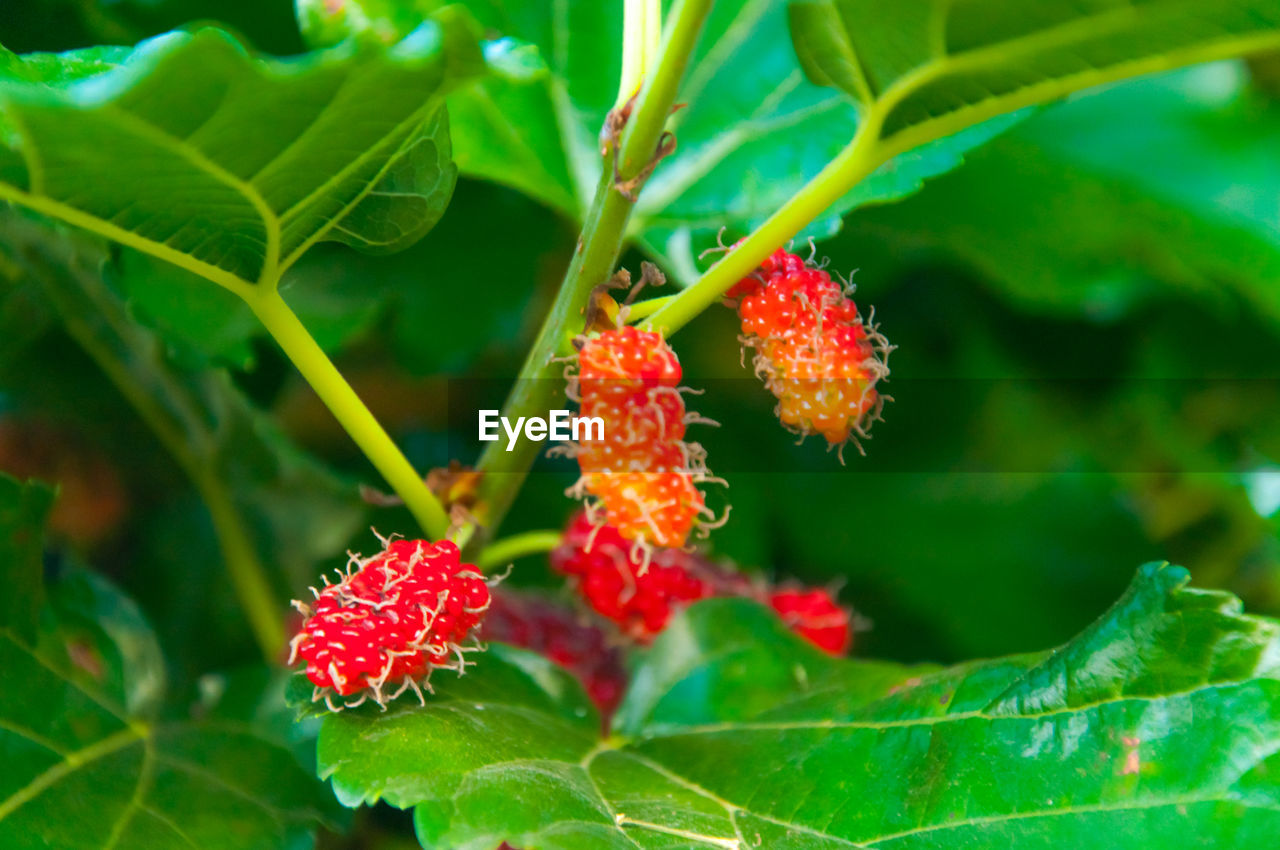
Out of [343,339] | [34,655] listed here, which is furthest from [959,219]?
[34,655]

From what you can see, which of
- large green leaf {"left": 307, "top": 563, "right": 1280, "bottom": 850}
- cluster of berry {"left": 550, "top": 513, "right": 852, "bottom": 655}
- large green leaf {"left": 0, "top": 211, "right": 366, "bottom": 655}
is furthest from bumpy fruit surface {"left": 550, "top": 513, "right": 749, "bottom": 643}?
large green leaf {"left": 0, "top": 211, "right": 366, "bottom": 655}

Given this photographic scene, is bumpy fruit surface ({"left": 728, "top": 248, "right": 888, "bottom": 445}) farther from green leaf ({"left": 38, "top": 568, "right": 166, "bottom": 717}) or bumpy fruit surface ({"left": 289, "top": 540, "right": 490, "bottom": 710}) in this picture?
green leaf ({"left": 38, "top": 568, "right": 166, "bottom": 717})

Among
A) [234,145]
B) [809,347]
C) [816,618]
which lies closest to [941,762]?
[809,347]

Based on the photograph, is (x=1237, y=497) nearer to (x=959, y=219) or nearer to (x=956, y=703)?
(x=959, y=219)

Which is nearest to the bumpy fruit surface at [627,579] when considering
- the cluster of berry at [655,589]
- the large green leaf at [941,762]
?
the cluster of berry at [655,589]

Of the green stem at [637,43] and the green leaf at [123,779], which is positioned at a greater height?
the green stem at [637,43]

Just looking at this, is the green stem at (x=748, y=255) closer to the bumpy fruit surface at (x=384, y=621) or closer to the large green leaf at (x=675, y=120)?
the bumpy fruit surface at (x=384, y=621)
